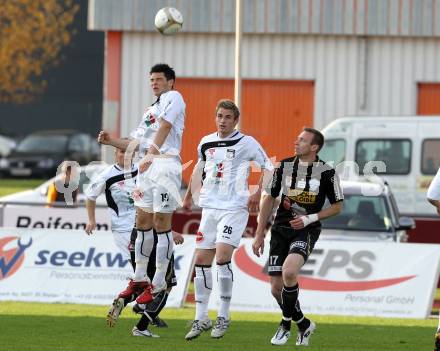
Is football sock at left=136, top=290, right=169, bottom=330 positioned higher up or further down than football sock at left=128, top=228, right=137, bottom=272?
further down

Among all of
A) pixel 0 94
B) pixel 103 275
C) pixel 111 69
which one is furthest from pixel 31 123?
pixel 103 275

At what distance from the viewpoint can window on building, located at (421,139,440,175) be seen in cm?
2662

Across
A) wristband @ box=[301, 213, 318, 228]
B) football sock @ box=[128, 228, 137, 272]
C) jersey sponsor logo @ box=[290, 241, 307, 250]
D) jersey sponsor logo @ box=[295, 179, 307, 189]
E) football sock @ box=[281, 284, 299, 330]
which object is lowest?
football sock @ box=[281, 284, 299, 330]

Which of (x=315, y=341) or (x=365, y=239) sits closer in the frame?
(x=315, y=341)

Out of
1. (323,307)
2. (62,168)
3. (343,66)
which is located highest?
(343,66)

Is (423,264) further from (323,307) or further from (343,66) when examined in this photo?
(343,66)

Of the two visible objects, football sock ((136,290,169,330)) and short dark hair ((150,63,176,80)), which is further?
football sock ((136,290,169,330))

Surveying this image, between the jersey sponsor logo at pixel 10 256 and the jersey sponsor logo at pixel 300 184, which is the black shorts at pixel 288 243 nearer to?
the jersey sponsor logo at pixel 300 184

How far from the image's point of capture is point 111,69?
32.4 metres

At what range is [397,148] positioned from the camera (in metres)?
26.9

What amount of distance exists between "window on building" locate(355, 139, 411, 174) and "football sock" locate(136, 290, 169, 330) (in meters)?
13.2

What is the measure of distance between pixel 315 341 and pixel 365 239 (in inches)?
213

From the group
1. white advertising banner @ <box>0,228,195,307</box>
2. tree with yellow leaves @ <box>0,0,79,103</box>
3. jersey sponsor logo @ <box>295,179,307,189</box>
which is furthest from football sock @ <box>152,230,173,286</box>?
tree with yellow leaves @ <box>0,0,79,103</box>

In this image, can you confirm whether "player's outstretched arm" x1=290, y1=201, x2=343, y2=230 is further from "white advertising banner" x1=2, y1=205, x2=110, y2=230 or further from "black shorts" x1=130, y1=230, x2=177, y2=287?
"white advertising banner" x1=2, y1=205, x2=110, y2=230
